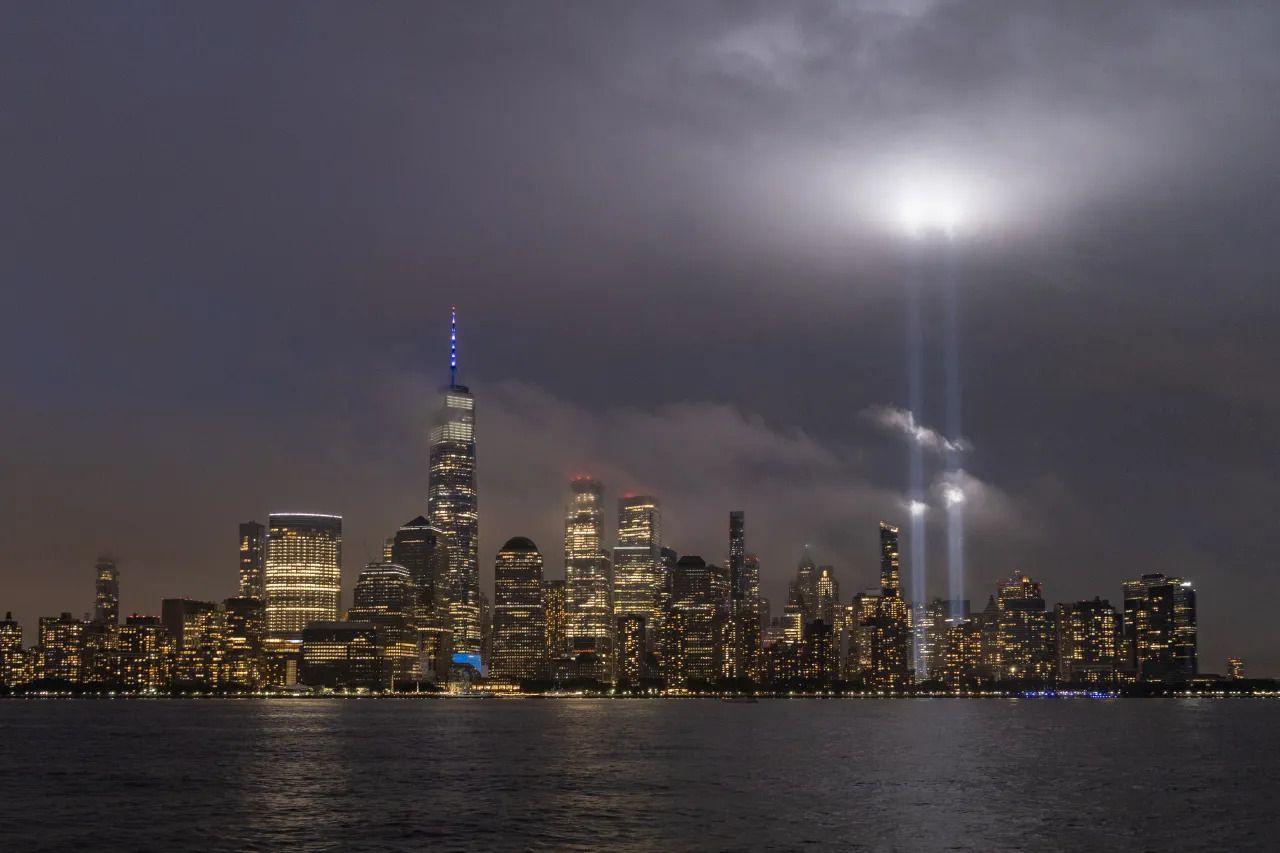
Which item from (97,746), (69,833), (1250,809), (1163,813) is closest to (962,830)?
(1163,813)

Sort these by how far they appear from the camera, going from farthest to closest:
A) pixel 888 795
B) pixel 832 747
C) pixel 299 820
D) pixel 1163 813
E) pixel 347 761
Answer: pixel 832 747 < pixel 347 761 < pixel 888 795 < pixel 1163 813 < pixel 299 820

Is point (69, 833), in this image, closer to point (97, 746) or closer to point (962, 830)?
point (962, 830)

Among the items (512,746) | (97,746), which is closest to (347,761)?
(512,746)

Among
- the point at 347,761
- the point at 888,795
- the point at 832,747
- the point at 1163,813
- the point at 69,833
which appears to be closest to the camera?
the point at 69,833

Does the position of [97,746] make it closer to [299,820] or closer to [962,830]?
[299,820]

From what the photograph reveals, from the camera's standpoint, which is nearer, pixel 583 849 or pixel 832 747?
pixel 583 849

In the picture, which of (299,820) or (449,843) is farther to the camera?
(299,820)

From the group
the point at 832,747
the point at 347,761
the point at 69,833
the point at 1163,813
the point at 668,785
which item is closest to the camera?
the point at 69,833

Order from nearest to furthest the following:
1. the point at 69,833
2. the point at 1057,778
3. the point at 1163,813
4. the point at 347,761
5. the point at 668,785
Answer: the point at 69,833
the point at 1163,813
the point at 668,785
the point at 1057,778
the point at 347,761
